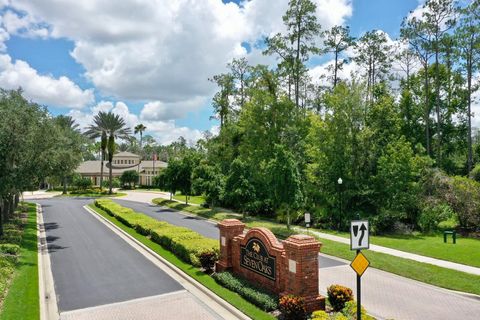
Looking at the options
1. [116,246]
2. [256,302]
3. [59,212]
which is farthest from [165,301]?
[59,212]

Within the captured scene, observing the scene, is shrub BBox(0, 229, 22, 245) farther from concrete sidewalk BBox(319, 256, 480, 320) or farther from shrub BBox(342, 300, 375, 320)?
shrub BBox(342, 300, 375, 320)

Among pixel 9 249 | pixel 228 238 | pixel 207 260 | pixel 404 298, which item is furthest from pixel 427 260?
pixel 9 249

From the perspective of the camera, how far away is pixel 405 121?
41156 mm

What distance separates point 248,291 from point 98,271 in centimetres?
735

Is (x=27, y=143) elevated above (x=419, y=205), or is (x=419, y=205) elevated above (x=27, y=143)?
(x=27, y=143)

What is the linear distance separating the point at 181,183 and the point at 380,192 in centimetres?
2311

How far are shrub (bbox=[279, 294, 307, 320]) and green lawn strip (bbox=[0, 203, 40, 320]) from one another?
280 inches

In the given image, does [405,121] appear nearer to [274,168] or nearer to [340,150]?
[340,150]

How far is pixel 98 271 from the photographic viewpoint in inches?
635

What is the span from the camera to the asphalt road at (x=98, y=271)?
43.2 ft

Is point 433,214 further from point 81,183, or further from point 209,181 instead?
point 81,183

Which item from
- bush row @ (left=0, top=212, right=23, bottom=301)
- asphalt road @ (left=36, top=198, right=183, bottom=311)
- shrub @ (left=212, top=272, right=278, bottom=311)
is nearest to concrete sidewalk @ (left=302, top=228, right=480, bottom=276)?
shrub @ (left=212, top=272, right=278, bottom=311)

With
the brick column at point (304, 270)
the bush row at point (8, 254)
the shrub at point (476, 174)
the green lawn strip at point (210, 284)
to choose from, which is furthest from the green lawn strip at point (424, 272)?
the shrub at point (476, 174)

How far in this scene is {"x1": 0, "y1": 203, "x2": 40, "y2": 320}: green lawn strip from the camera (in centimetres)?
1105
